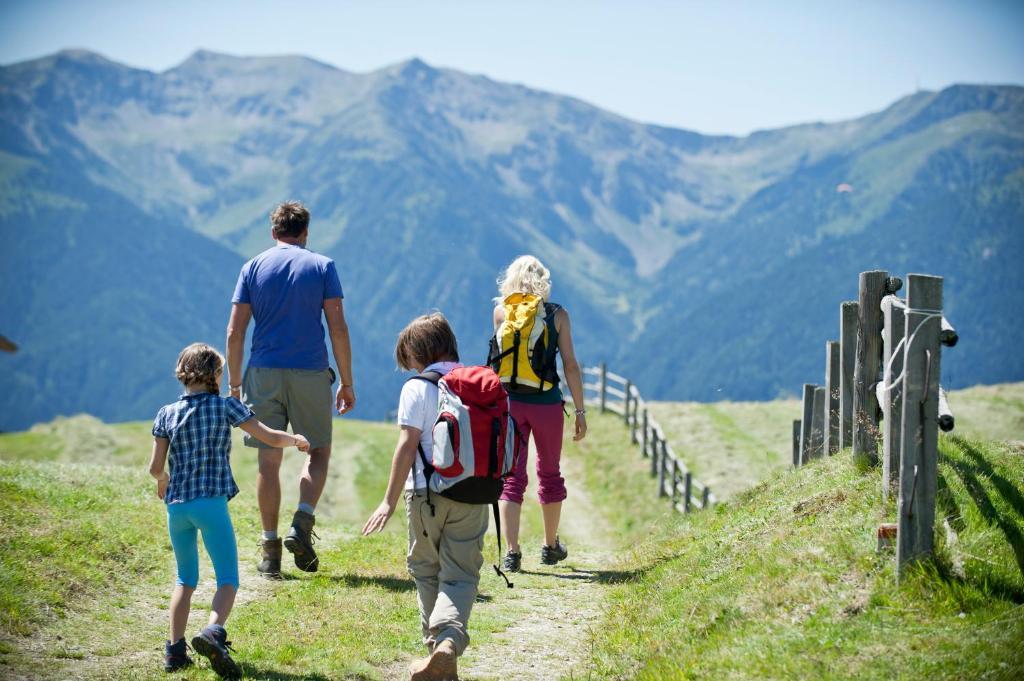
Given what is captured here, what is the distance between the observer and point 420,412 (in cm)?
593

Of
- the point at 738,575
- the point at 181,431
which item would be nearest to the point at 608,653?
the point at 738,575

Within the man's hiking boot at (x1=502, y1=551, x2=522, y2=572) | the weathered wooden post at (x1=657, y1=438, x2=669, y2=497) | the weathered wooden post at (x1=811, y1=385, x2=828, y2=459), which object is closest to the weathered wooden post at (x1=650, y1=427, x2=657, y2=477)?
the weathered wooden post at (x1=657, y1=438, x2=669, y2=497)

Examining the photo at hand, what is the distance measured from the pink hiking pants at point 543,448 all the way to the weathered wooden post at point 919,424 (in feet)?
10.1

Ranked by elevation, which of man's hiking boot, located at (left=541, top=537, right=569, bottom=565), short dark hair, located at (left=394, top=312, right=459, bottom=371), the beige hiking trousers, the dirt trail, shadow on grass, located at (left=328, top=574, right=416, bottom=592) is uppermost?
short dark hair, located at (left=394, top=312, right=459, bottom=371)

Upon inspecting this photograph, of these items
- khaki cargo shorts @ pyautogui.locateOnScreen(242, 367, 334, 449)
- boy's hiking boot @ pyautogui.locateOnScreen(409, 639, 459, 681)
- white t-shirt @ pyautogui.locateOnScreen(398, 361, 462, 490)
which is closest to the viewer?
boy's hiking boot @ pyautogui.locateOnScreen(409, 639, 459, 681)

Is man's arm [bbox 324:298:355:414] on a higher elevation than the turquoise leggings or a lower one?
higher

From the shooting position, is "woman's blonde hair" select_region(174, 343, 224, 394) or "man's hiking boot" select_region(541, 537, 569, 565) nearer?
"woman's blonde hair" select_region(174, 343, 224, 394)

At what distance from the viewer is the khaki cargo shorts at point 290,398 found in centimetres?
811

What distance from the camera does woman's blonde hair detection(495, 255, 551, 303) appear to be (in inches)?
327

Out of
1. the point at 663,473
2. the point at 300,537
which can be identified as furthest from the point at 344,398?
the point at 663,473

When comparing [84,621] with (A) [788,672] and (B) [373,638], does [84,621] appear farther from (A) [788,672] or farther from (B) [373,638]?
(A) [788,672]

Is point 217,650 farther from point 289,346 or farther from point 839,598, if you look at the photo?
point 839,598

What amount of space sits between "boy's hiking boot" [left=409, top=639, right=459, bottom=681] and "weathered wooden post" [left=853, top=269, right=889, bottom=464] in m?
3.96

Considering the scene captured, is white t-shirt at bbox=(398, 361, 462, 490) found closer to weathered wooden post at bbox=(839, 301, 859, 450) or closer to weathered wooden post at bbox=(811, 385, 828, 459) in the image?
weathered wooden post at bbox=(839, 301, 859, 450)
